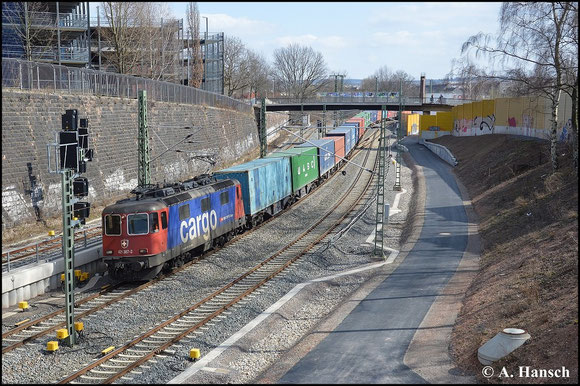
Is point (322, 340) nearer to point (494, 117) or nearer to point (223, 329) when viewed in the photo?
point (223, 329)

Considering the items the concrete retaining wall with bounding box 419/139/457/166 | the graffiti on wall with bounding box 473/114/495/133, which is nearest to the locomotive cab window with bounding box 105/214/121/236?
the concrete retaining wall with bounding box 419/139/457/166

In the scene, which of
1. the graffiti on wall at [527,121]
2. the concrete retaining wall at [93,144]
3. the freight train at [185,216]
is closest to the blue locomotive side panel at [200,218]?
the freight train at [185,216]

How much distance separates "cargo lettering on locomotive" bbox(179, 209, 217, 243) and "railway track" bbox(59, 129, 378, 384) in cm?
260

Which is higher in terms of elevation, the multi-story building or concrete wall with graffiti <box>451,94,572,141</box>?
the multi-story building

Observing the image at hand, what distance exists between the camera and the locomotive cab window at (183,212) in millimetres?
22250

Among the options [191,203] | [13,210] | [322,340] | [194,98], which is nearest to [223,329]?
[322,340]

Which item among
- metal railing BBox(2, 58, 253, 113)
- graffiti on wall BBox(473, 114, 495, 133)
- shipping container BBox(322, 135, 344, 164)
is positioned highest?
metal railing BBox(2, 58, 253, 113)

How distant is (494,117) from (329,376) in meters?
49.7

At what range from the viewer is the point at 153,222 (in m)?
20.5

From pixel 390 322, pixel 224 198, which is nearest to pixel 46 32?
pixel 224 198

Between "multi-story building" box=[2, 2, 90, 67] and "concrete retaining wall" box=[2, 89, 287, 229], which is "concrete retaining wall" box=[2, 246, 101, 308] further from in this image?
"multi-story building" box=[2, 2, 90, 67]

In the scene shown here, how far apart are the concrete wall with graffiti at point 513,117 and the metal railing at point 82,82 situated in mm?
25399

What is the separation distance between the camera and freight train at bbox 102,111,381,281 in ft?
67.3

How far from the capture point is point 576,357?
11703 millimetres
